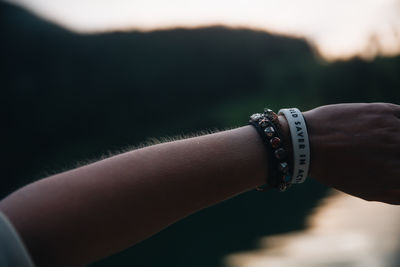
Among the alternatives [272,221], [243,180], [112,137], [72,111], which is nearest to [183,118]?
[112,137]

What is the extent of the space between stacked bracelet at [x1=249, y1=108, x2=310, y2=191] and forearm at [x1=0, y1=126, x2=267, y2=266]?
0.39ft

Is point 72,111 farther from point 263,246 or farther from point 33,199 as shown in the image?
point 33,199

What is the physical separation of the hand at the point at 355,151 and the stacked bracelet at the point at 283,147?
4 centimetres

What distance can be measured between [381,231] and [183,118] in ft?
27.9

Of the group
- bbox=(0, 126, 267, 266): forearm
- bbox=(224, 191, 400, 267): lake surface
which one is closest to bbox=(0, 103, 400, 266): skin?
bbox=(0, 126, 267, 266): forearm

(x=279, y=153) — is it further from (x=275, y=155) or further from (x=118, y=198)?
(x=118, y=198)

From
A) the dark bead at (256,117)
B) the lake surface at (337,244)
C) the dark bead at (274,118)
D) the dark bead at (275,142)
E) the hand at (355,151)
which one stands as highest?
the dark bead at (256,117)

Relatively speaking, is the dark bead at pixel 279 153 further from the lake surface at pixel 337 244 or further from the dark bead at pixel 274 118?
the lake surface at pixel 337 244

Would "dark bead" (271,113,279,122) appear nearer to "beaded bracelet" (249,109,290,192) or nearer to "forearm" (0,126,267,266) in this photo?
"beaded bracelet" (249,109,290,192)

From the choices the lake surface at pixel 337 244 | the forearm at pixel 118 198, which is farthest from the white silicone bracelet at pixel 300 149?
the lake surface at pixel 337 244

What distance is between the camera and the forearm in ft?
1.97

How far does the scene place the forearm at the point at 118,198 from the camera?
1.97 ft

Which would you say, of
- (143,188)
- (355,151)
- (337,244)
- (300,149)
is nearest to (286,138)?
(300,149)

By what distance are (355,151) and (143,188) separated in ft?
2.01
